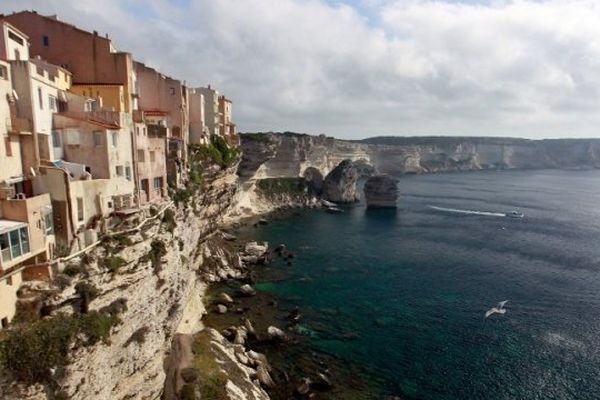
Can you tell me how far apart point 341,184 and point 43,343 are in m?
105

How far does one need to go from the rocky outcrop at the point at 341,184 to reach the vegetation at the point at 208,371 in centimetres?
9068

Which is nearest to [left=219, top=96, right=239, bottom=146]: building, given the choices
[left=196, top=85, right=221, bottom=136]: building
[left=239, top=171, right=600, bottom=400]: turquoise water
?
[left=196, top=85, right=221, bottom=136]: building

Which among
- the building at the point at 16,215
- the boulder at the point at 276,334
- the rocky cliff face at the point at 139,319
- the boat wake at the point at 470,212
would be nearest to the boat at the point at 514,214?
the boat wake at the point at 470,212

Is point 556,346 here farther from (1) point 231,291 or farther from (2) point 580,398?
(1) point 231,291

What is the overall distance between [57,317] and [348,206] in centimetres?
9914

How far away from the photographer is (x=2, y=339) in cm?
1648

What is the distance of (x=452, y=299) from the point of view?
153ft

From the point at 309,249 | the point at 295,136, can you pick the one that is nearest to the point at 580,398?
the point at 309,249

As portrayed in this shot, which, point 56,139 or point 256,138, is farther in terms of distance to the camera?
point 256,138

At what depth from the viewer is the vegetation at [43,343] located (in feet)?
53.8

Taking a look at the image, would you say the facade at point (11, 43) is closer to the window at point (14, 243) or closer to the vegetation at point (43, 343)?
the window at point (14, 243)

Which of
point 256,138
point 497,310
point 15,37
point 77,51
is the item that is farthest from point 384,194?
point 15,37

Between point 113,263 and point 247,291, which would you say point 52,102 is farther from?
point 247,291

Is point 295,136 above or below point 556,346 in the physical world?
above
